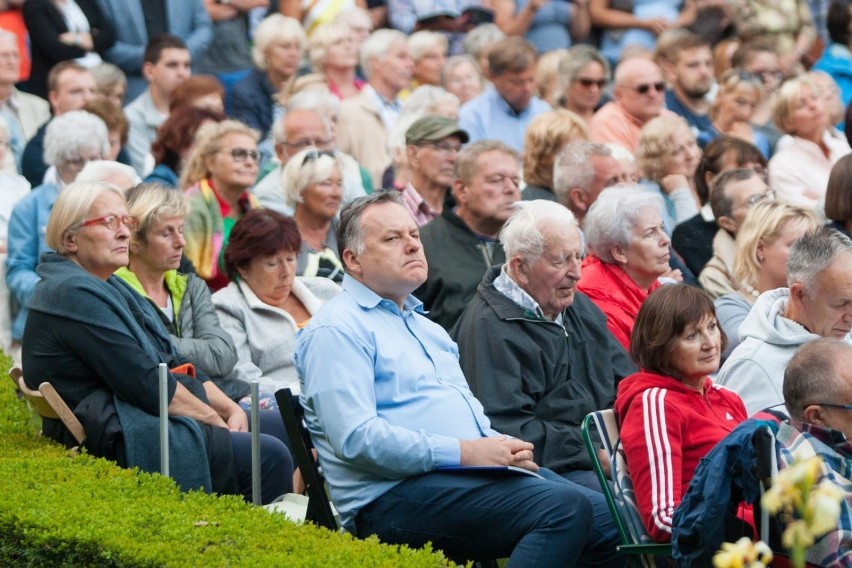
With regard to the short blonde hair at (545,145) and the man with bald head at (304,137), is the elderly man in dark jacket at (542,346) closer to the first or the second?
the short blonde hair at (545,145)

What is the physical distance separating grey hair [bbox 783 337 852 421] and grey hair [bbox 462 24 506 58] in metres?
9.92

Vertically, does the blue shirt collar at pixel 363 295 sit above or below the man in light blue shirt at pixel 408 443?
above

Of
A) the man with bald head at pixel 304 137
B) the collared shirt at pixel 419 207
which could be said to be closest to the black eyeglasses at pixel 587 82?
the man with bald head at pixel 304 137

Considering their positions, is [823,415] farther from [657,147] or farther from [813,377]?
[657,147]

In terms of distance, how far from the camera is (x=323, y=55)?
1311 centimetres

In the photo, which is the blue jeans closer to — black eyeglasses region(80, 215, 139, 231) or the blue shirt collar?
the blue shirt collar

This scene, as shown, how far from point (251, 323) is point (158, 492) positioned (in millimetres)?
2062

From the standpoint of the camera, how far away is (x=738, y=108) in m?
12.6

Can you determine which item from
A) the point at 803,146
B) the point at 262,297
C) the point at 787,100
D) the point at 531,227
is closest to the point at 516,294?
the point at 531,227

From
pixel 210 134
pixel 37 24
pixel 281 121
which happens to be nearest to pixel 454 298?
pixel 210 134

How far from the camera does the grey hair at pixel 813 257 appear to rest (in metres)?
6.26

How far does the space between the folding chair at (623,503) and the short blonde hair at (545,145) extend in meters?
4.25

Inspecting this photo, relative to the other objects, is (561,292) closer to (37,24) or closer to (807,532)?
(807,532)

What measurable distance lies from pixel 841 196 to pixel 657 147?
2.29 metres
